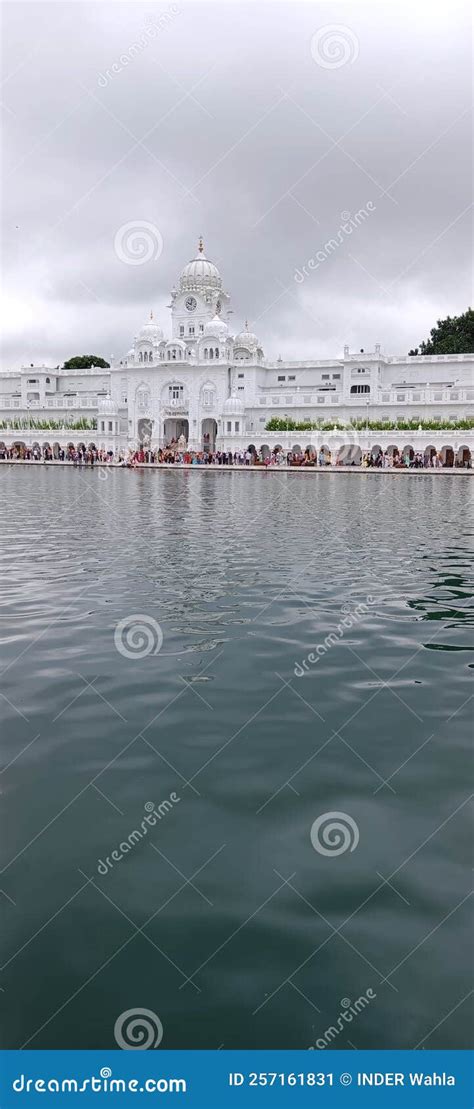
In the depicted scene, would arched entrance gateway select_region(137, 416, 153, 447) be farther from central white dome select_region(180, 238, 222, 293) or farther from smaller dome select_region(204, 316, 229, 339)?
central white dome select_region(180, 238, 222, 293)

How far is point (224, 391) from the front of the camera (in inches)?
3004

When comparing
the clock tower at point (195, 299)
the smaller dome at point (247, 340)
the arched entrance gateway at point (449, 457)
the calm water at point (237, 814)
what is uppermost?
the clock tower at point (195, 299)

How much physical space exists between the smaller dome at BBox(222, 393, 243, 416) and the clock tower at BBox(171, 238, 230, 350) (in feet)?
40.4

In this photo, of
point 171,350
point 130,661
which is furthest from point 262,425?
point 130,661

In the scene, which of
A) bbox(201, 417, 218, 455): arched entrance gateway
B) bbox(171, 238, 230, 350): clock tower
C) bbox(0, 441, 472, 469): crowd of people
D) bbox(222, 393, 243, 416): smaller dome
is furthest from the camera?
bbox(171, 238, 230, 350): clock tower

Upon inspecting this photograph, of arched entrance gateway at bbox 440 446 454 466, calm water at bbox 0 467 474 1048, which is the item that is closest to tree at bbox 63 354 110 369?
arched entrance gateway at bbox 440 446 454 466

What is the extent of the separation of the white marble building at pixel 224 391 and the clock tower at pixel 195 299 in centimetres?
11

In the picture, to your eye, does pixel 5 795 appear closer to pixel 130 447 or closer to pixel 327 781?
pixel 327 781

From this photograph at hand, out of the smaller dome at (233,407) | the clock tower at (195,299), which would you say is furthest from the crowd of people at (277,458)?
the clock tower at (195,299)

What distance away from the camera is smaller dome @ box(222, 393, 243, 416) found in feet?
236

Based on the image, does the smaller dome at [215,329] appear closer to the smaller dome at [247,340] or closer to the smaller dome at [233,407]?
the smaller dome at [247,340]

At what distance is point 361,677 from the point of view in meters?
6.84

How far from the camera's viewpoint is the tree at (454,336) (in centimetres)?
8406
